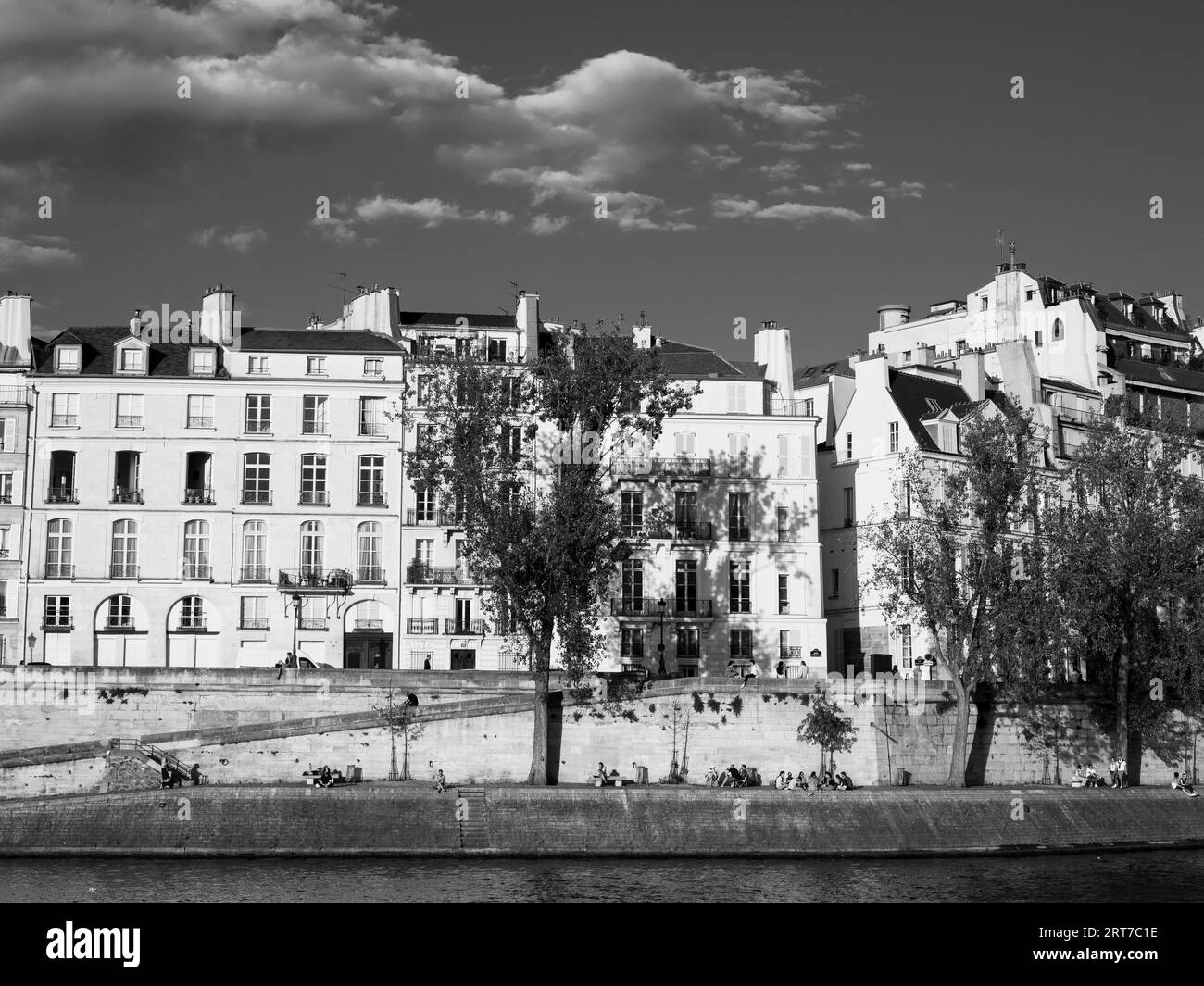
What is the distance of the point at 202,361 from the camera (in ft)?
227

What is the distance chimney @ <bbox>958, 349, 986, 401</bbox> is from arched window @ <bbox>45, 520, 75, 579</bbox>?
4399 cm

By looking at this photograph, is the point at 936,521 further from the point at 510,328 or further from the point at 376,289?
the point at 376,289

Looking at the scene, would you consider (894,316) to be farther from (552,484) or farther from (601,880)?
(601,880)

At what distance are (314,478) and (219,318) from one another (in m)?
9.06

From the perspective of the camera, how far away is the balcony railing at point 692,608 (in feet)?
228

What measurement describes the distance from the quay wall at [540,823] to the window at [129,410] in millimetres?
23290

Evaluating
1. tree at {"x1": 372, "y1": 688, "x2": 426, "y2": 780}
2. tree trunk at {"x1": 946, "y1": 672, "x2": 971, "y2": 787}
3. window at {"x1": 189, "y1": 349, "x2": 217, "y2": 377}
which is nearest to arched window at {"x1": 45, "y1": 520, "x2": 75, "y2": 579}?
window at {"x1": 189, "y1": 349, "x2": 217, "y2": 377}

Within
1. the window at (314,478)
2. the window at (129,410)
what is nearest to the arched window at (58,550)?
the window at (129,410)

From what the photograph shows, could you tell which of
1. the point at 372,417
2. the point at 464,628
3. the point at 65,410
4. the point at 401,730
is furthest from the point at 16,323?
the point at 401,730

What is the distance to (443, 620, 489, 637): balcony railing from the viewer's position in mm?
68250

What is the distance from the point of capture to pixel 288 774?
5453cm

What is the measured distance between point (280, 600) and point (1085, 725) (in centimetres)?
3391

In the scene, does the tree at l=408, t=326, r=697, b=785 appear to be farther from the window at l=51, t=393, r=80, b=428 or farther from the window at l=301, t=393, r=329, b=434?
the window at l=51, t=393, r=80, b=428
